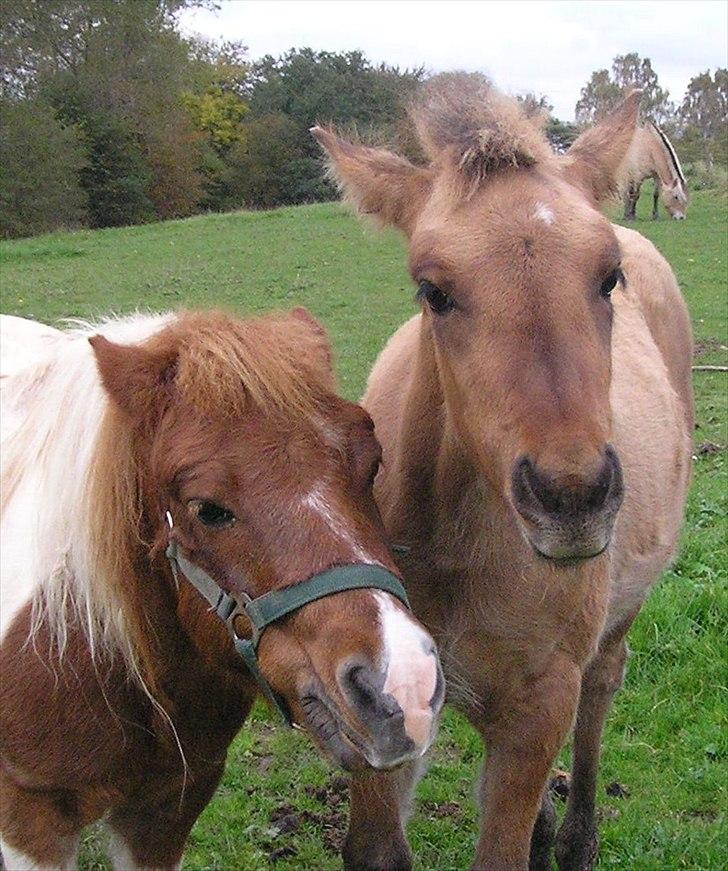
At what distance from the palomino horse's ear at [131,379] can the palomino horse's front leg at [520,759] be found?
1.36 m

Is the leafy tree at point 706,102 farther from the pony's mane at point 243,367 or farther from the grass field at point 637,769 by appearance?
the pony's mane at point 243,367

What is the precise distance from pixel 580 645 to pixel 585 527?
3.10ft

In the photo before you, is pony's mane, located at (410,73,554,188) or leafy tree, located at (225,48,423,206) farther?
leafy tree, located at (225,48,423,206)

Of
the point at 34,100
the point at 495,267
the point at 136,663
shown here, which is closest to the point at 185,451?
the point at 136,663

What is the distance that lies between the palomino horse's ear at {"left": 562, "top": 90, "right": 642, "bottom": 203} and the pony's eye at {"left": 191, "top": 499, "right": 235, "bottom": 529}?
1.48 metres

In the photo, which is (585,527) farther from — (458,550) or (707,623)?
(707,623)

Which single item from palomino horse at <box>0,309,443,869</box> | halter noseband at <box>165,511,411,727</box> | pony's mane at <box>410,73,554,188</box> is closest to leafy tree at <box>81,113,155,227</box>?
pony's mane at <box>410,73,554,188</box>

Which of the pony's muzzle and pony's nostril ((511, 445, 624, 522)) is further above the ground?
pony's nostril ((511, 445, 624, 522))

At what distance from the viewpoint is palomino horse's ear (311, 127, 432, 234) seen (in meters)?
2.88

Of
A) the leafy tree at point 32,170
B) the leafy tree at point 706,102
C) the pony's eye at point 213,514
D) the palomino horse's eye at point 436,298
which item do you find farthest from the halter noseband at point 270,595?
the leafy tree at point 706,102

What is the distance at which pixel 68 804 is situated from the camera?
2518 millimetres

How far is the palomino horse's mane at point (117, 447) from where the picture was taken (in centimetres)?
221

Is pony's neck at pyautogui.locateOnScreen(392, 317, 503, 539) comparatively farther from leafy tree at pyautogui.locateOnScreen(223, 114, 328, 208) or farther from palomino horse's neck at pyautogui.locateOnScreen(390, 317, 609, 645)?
leafy tree at pyautogui.locateOnScreen(223, 114, 328, 208)

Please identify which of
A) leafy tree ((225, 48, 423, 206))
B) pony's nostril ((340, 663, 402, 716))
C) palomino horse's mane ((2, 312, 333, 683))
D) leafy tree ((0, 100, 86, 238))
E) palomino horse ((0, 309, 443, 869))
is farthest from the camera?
leafy tree ((225, 48, 423, 206))
